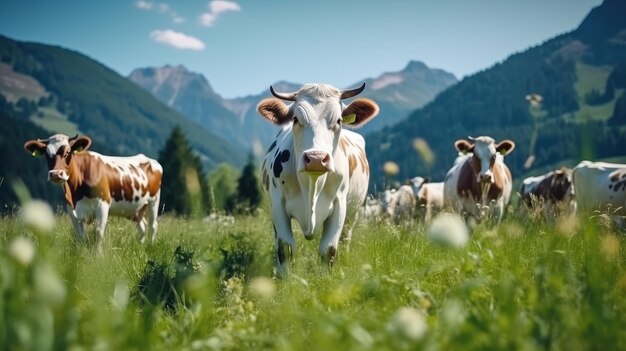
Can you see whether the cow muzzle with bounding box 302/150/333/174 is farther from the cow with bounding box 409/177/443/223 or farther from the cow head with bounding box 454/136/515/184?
the cow with bounding box 409/177/443/223

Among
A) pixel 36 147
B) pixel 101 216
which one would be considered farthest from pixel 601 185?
pixel 36 147

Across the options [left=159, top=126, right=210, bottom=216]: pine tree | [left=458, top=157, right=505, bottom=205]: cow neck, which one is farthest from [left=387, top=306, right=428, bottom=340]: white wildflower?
[left=159, top=126, right=210, bottom=216]: pine tree

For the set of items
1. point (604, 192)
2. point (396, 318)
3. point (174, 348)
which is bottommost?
point (604, 192)

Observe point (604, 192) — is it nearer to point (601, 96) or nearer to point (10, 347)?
point (10, 347)

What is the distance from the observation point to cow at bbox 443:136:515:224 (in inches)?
388

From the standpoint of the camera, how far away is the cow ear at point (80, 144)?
8184mm

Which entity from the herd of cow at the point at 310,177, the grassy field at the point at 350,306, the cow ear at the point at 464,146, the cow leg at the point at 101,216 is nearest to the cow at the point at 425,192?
the herd of cow at the point at 310,177

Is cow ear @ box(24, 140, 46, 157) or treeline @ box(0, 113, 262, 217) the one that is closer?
cow ear @ box(24, 140, 46, 157)

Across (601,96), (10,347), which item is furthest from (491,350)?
(601,96)

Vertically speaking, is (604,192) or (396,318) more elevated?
(396,318)

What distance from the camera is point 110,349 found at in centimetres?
189

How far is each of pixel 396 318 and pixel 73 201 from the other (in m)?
7.67

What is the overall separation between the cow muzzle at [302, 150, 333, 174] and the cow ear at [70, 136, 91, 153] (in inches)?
196

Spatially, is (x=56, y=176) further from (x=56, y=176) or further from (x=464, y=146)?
(x=464, y=146)
